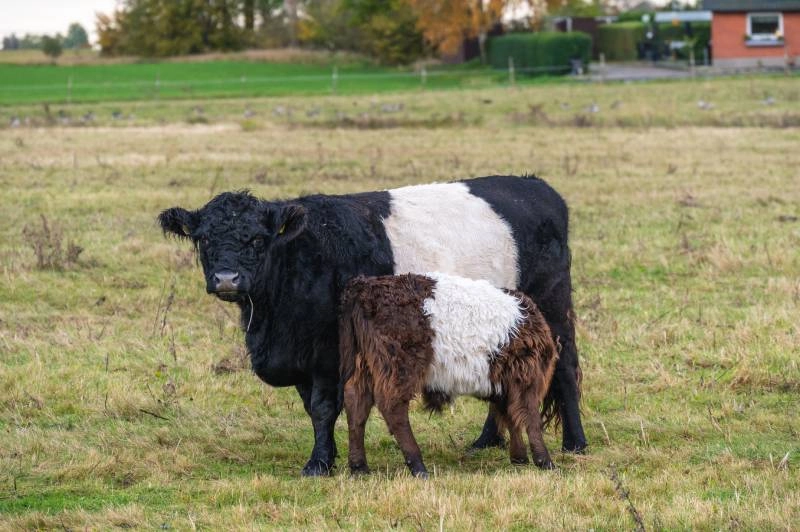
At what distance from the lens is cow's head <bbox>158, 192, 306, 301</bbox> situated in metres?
7.18

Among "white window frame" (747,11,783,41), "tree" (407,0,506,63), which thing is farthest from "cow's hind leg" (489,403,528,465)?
"tree" (407,0,506,63)

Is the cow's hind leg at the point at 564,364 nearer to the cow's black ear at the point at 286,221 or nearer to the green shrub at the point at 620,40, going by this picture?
the cow's black ear at the point at 286,221

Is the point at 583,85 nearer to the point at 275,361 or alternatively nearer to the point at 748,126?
the point at 748,126

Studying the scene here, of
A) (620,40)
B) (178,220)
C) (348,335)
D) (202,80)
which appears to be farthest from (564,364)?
(620,40)

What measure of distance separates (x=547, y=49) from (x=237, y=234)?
55194mm

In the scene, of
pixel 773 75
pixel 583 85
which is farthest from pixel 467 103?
pixel 773 75

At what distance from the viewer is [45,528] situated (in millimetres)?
6379

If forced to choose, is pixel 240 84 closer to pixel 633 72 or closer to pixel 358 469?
pixel 633 72

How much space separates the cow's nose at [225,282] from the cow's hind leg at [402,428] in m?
1.11

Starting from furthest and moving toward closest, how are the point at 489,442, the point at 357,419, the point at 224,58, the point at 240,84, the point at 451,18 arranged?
the point at 224,58 → the point at 451,18 → the point at 240,84 → the point at 489,442 → the point at 357,419

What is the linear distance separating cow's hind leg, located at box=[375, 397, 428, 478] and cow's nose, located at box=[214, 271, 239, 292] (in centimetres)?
111

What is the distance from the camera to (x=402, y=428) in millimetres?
7234

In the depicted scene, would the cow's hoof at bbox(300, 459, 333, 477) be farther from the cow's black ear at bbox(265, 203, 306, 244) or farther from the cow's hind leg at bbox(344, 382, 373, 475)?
the cow's black ear at bbox(265, 203, 306, 244)

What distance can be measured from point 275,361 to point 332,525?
158 cm
